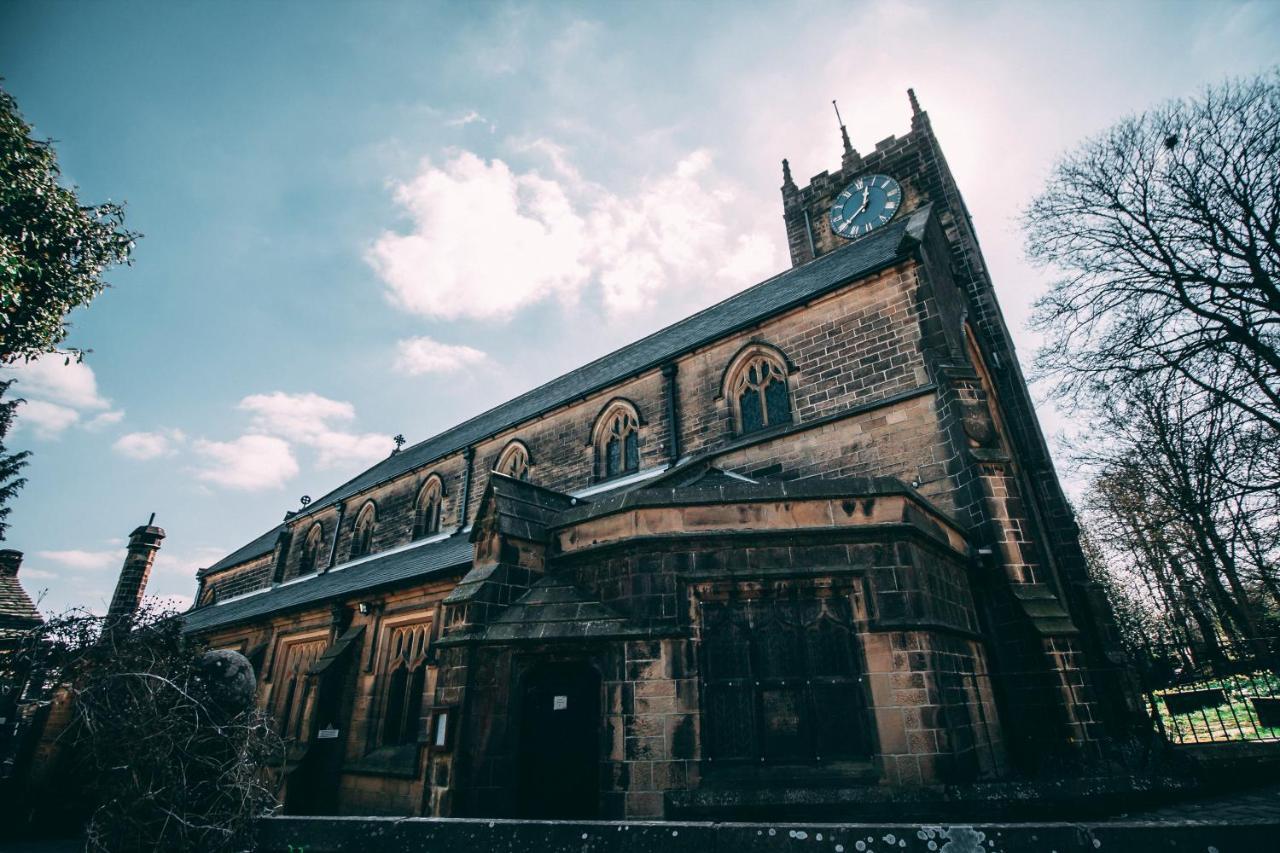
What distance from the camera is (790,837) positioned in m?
2.35

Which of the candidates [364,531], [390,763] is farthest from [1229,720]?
[364,531]

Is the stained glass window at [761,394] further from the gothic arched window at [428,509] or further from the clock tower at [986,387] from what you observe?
the gothic arched window at [428,509]

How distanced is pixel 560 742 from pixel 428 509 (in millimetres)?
14760

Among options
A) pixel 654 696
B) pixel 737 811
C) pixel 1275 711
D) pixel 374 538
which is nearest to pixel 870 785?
pixel 737 811

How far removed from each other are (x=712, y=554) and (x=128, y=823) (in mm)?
5531

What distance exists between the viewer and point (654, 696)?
6402 millimetres

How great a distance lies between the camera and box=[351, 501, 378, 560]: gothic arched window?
21562 millimetres

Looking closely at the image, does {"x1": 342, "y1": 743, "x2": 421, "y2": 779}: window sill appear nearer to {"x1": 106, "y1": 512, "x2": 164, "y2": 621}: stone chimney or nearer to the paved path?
the paved path

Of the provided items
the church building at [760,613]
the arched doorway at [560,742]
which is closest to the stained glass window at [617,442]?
the church building at [760,613]

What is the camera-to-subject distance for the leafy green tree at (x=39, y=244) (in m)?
10.2

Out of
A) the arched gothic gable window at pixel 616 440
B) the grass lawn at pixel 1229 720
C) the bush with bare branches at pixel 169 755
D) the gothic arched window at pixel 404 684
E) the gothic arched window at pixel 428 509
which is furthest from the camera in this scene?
the gothic arched window at pixel 428 509

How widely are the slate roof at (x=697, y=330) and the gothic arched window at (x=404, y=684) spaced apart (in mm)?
7249

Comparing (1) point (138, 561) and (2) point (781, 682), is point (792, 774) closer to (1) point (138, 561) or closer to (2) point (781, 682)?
(2) point (781, 682)

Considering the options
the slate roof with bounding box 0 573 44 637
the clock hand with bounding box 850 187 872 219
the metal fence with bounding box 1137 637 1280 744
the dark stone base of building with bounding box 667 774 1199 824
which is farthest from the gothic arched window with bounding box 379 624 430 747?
the clock hand with bounding box 850 187 872 219
